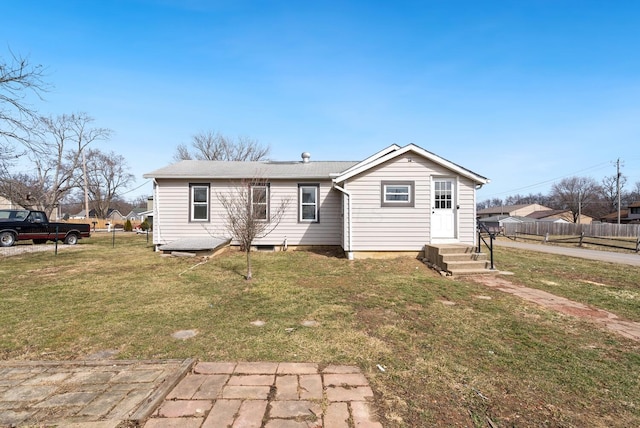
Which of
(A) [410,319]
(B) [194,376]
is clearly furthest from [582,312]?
(B) [194,376]

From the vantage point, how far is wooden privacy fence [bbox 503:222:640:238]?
28656mm

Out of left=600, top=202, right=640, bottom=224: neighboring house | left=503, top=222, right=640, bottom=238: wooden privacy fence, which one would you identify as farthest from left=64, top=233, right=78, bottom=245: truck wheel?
left=600, top=202, right=640, bottom=224: neighboring house

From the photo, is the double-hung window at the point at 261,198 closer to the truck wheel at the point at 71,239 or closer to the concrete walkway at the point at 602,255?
the truck wheel at the point at 71,239

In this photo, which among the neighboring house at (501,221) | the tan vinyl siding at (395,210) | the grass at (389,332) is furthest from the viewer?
the neighboring house at (501,221)

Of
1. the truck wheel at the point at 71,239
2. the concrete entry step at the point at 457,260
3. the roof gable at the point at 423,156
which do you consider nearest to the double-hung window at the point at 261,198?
the roof gable at the point at 423,156

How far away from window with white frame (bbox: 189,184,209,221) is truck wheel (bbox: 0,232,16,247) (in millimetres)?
8515

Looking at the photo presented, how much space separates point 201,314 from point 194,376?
1.97 m

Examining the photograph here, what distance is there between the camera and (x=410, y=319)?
4461 mm

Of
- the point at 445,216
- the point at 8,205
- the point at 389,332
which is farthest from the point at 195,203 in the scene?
the point at 8,205

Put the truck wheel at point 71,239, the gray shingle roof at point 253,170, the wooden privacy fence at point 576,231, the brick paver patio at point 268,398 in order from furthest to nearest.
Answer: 1. the wooden privacy fence at point 576,231
2. the truck wheel at point 71,239
3. the gray shingle roof at point 253,170
4. the brick paver patio at point 268,398

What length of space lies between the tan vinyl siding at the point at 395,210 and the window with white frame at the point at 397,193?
118 mm

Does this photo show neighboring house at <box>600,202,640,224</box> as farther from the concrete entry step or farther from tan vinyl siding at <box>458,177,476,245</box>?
the concrete entry step

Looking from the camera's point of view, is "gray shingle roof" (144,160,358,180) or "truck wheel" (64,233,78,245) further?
"truck wheel" (64,233,78,245)

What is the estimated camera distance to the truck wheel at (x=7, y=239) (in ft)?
41.4
